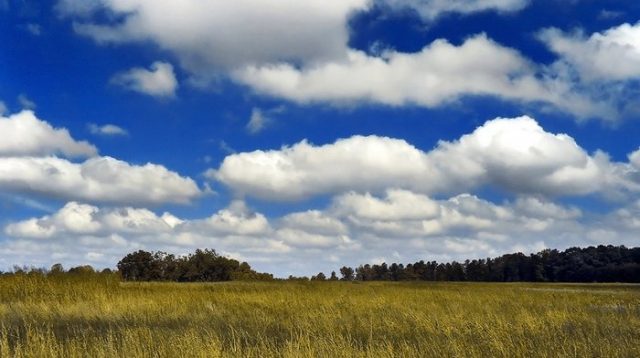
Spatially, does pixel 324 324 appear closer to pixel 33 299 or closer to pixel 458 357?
pixel 458 357

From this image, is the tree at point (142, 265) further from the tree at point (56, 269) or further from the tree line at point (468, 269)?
the tree at point (56, 269)

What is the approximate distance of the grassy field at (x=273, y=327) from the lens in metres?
8.81

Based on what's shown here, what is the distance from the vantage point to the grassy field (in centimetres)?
881

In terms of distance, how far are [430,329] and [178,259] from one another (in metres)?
69.2

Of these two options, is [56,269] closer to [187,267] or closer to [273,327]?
[273,327]

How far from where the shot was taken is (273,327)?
1366 centimetres

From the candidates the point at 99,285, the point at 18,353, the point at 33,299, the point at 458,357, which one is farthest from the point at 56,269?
the point at 458,357

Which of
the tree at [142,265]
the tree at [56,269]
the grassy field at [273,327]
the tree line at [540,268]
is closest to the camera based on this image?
the grassy field at [273,327]

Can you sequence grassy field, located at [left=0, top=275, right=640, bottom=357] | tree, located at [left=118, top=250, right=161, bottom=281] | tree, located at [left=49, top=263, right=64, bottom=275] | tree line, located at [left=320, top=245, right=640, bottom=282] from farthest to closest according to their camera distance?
tree line, located at [left=320, top=245, right=640, bottom=282]
tree, located at [left=118, top=250, right=161, bottom=281]
tree, located at [left=49, top=263, right=64, bottom=275]
grassy field, located at [left=0, top=275, right=640, bottom=357]

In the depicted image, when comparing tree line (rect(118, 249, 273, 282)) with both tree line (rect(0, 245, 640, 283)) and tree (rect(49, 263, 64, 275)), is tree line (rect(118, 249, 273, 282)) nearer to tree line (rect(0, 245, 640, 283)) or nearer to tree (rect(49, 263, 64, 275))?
tree line (rect(0, 245, 640, 283))

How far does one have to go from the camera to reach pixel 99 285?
74.6 ft

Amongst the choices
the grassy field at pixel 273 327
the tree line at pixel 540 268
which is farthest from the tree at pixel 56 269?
the tree line at pixel 540 268

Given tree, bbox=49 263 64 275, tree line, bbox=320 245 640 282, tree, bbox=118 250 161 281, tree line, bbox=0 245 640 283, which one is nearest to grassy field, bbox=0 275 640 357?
tree, bbox=49 263 64 275

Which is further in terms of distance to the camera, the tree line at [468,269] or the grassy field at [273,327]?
the tree line at [468,269]
